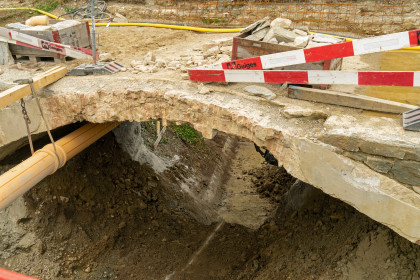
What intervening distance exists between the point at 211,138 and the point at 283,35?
159 centimetres

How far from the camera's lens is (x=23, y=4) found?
11.5 meters

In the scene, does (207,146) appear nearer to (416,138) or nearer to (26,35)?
(26,35)

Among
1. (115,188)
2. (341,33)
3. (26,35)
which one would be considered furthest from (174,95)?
(341,33)

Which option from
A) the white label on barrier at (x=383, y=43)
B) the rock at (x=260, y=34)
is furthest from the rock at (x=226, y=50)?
the white label on barrier at (x=383, y=43)

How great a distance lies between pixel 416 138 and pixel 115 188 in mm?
5094

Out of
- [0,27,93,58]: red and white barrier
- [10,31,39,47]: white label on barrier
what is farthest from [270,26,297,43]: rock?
[10,31,39,47]: white label on barrier

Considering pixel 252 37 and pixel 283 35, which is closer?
pixel 283 35

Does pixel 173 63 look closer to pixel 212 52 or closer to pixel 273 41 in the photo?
pixel 212 52

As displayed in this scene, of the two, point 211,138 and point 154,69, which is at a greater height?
point 154,69

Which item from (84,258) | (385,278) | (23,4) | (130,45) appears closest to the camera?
(385,278)

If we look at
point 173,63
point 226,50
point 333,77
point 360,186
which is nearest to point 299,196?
point 226,50

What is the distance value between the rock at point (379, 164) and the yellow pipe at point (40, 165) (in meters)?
3.56

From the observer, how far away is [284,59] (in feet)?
13.8

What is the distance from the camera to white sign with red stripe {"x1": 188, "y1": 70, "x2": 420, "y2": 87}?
3783 mm
